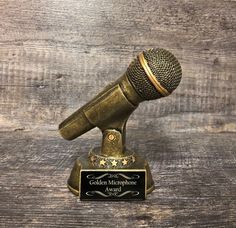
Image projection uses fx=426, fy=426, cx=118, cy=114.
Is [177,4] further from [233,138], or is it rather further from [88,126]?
[88,126]

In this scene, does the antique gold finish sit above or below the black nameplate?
above

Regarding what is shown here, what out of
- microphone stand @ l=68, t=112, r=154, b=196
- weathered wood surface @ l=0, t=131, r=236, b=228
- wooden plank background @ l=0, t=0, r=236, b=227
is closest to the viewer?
weathered wood surface @ l=0, t=131, r=236, b=228

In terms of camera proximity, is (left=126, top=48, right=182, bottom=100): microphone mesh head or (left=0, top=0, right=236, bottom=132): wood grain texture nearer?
(left=126, top=48, right=182, bottom=100): microphone mesh head

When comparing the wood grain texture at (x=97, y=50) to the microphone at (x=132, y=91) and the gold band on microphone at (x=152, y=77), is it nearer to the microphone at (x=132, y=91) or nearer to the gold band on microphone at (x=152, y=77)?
the microphone at (x=132, y=91)

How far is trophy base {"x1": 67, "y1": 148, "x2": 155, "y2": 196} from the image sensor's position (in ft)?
2.99

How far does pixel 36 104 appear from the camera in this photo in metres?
1.43

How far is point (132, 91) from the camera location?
88 centimetres

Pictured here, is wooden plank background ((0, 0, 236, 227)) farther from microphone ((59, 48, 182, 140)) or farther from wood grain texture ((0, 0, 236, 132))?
microphone ((59, 48, 182, 140))

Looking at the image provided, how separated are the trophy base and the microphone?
0.07 meters

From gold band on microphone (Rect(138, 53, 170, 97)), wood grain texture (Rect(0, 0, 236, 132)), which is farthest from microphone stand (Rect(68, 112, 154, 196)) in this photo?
wood grain texture (Rect(0, 0, 236, 132))

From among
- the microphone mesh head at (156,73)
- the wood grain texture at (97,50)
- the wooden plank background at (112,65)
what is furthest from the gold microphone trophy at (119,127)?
the wood grain texture at (97,50)

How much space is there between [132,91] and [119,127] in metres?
0.10

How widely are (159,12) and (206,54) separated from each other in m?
0.21

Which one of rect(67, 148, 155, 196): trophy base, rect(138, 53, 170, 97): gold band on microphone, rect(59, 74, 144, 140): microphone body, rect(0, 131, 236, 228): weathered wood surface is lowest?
rect(0, 131, 236, 228): weathered wood surface
